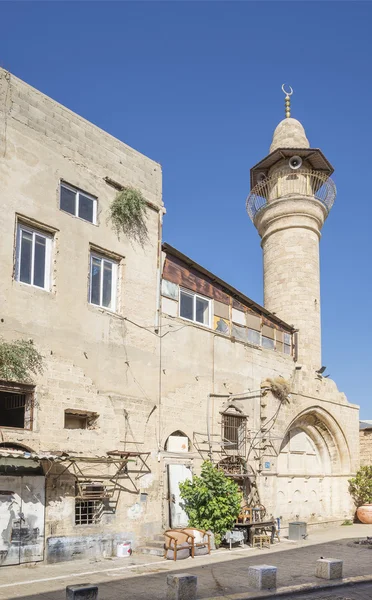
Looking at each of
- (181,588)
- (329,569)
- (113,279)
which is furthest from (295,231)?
(181,588)

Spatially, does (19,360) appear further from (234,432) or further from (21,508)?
(234,432)

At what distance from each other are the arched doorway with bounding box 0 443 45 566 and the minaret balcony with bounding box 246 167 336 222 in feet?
55.5

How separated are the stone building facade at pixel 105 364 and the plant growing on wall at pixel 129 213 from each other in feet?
0.83

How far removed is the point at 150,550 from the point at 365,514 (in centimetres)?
1262

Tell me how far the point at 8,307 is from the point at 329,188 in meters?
17.6

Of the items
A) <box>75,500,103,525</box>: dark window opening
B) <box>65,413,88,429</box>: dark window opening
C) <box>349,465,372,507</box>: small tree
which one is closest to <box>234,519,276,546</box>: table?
<box>75,500,103,525</box>: dark window opening

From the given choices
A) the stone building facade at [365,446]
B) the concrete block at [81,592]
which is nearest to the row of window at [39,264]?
the concrete block at [81,592]

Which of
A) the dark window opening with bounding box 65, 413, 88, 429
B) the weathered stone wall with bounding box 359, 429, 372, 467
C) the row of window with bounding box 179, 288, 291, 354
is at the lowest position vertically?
the weathered stone wall with bounding box 359, 429, 372, 467

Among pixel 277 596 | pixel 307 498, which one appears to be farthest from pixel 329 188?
pixel 277 596

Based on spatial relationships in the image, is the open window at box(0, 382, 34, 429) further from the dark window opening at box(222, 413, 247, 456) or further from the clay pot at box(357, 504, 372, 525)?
the clay pot at box(357, 504, 372, 525)

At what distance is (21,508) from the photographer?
13.3 meters

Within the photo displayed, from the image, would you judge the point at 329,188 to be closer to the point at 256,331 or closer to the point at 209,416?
the point at 256,331

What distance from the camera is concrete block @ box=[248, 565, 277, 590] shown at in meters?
11.1

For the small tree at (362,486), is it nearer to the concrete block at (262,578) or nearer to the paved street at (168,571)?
the paved street at (168,571)
